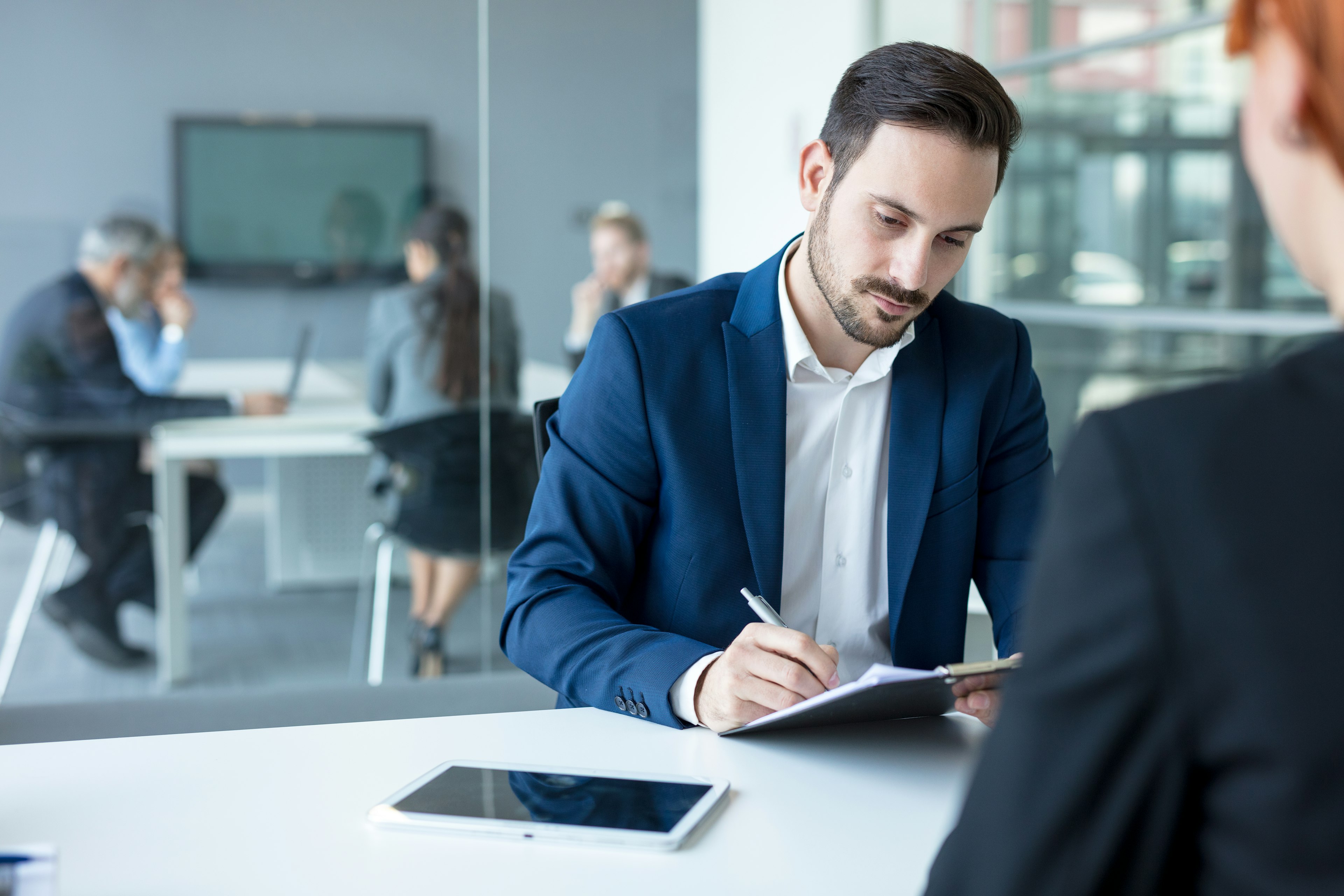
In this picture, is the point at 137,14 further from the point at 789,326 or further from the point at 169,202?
the point at 789,326

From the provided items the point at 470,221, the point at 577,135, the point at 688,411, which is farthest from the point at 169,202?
the point at 688,411

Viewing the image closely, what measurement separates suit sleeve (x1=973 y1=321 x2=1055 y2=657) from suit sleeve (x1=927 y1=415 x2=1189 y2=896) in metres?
1.04

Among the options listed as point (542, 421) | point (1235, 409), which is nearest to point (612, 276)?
point (542, 421)

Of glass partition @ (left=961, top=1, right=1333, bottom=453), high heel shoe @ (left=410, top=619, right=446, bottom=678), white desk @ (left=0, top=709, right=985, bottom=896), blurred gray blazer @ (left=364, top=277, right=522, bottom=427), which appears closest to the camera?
white desk @ (left=0, top=709, right=985, bottom=896)

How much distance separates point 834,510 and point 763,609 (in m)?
0.24

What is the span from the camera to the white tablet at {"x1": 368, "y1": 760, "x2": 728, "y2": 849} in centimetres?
94

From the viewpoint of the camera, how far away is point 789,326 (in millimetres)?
1540

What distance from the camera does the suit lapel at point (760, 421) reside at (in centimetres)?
145

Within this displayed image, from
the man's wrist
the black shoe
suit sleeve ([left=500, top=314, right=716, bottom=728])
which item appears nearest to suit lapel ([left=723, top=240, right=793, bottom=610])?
suit sleeve ([left=500, top=314, right=716, bottom=728])

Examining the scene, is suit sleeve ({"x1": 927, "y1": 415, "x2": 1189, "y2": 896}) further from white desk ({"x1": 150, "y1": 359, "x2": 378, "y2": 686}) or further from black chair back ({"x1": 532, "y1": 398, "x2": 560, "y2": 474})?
white desk ({"x1": 150, "y1": 359, "x2": 378, "y2": 686})

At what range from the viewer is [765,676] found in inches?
45.9

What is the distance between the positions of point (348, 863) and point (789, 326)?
0.87 meters

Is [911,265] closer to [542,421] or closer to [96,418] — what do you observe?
[542,421]

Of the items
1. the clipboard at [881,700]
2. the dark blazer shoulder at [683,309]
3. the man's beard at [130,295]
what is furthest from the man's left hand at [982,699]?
the man's beard at [130,295]
